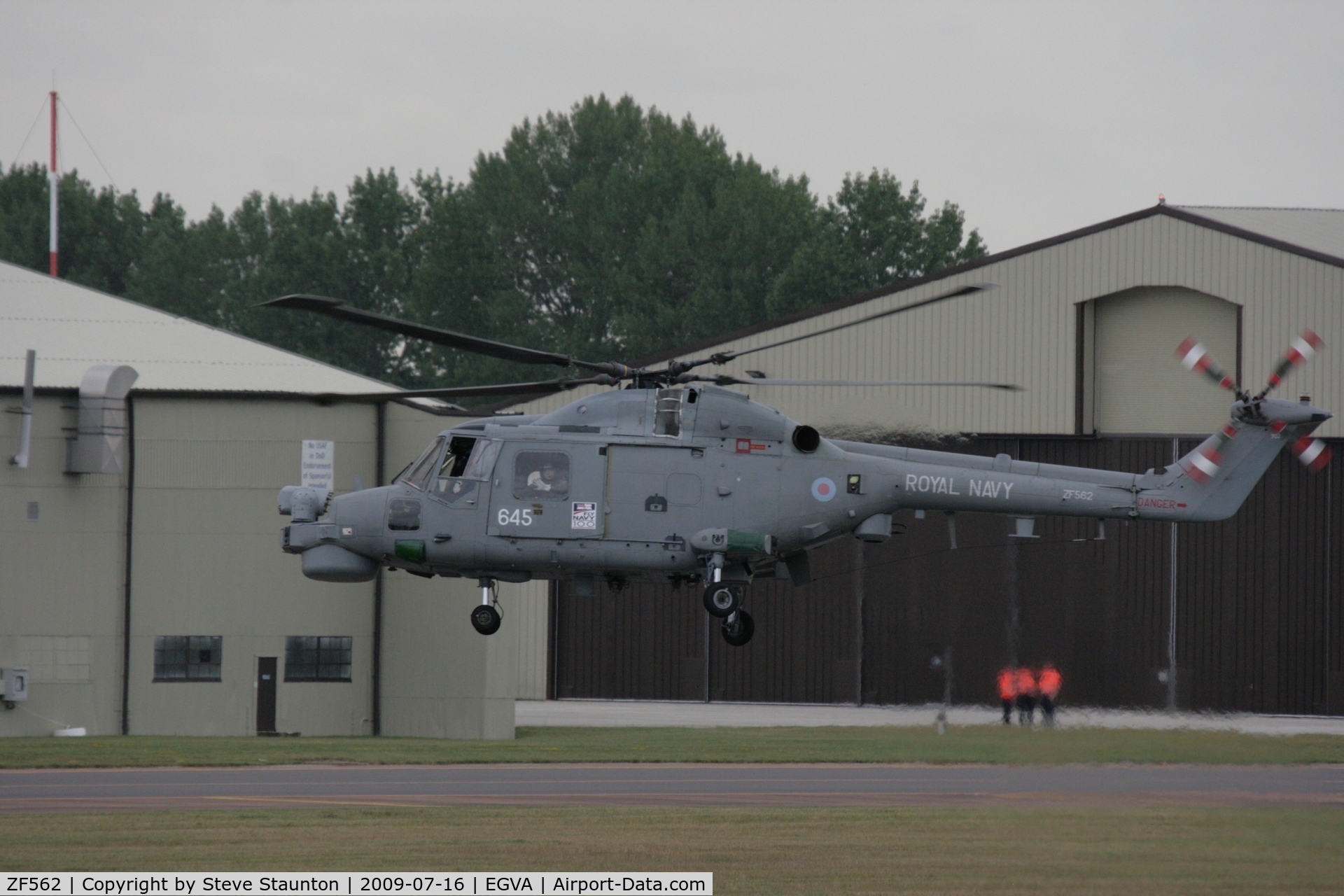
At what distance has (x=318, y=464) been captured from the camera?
3825cm

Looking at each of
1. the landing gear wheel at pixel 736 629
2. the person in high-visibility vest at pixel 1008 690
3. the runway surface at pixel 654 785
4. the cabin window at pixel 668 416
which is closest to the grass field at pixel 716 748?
the runway surface at pixel 654 785

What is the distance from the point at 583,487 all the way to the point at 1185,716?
9.75 metres

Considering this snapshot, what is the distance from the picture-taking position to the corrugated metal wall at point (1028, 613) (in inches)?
1540

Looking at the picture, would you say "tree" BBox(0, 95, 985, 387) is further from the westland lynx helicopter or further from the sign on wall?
the westland lynx helicopter

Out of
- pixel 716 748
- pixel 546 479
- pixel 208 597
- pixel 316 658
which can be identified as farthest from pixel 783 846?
pixel 208 597

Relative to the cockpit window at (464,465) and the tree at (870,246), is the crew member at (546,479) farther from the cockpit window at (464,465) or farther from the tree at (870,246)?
the tree at (870,246)

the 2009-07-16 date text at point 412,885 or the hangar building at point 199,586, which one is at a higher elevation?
the hangar building at point 199,586

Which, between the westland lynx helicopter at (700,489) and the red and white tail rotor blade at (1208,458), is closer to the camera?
the westland lynx helicopter at (700,489)

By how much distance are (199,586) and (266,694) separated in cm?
291

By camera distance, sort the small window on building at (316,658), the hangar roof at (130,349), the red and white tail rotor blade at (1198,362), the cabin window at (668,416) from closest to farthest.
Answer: the red and white tail rotor blade at (1198,362)
the cabin window at (668,416)
the small window on building at (316,658)
the hangar roof at (130,349)

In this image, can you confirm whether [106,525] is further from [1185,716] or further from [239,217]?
[239,217]

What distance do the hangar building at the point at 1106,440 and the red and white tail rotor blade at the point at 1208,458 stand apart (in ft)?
51.7

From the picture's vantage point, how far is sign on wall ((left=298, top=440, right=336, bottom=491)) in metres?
38.1

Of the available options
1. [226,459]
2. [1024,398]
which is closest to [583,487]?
[226,459]
